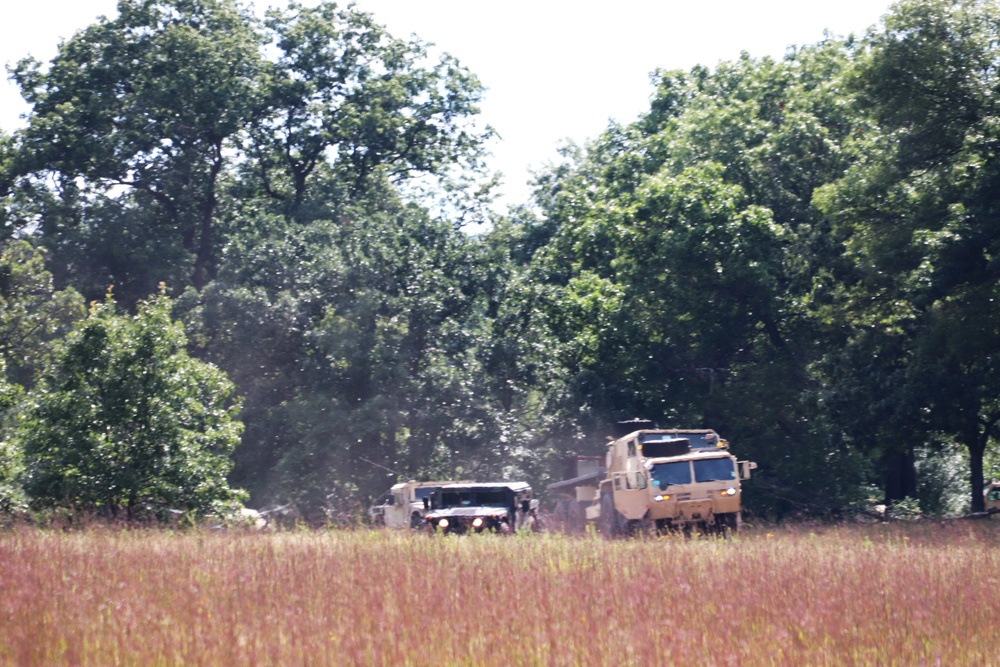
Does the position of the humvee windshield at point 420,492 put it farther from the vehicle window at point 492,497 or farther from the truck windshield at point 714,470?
the truck windshield at point 714,470

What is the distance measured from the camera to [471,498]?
866 inches

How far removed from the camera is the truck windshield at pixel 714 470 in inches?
800

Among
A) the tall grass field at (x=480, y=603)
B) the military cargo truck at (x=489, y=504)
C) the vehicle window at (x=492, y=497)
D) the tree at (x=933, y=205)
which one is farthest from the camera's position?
the tree at (x=933, y=205)

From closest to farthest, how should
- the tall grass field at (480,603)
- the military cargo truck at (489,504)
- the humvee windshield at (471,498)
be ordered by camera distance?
the tall grass field at (480,603) < the military cargo truck at (489,504) < the humvee windshield at (471,498)

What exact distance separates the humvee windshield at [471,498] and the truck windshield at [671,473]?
351 cm

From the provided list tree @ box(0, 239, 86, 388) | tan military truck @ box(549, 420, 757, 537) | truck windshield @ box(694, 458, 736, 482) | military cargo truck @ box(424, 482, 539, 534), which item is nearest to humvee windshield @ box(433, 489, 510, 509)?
military cargo truck @ box(424, 482, 539, 534)

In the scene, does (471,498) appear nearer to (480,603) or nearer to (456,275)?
(480,603)

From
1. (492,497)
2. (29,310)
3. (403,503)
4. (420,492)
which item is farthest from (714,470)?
(29,310)

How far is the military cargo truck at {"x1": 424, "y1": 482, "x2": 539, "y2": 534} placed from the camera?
20.0 meters

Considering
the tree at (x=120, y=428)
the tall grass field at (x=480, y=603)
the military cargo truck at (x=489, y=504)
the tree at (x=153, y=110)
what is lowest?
the tall grass field at (x=480, y=603)

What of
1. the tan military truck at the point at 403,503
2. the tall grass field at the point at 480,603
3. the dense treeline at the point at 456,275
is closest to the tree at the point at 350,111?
the dense treeline at the point at 456,275

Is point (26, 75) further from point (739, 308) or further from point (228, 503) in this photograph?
point (739, 308)

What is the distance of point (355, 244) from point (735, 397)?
13397mm

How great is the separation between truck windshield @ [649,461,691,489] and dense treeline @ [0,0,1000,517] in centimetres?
722
